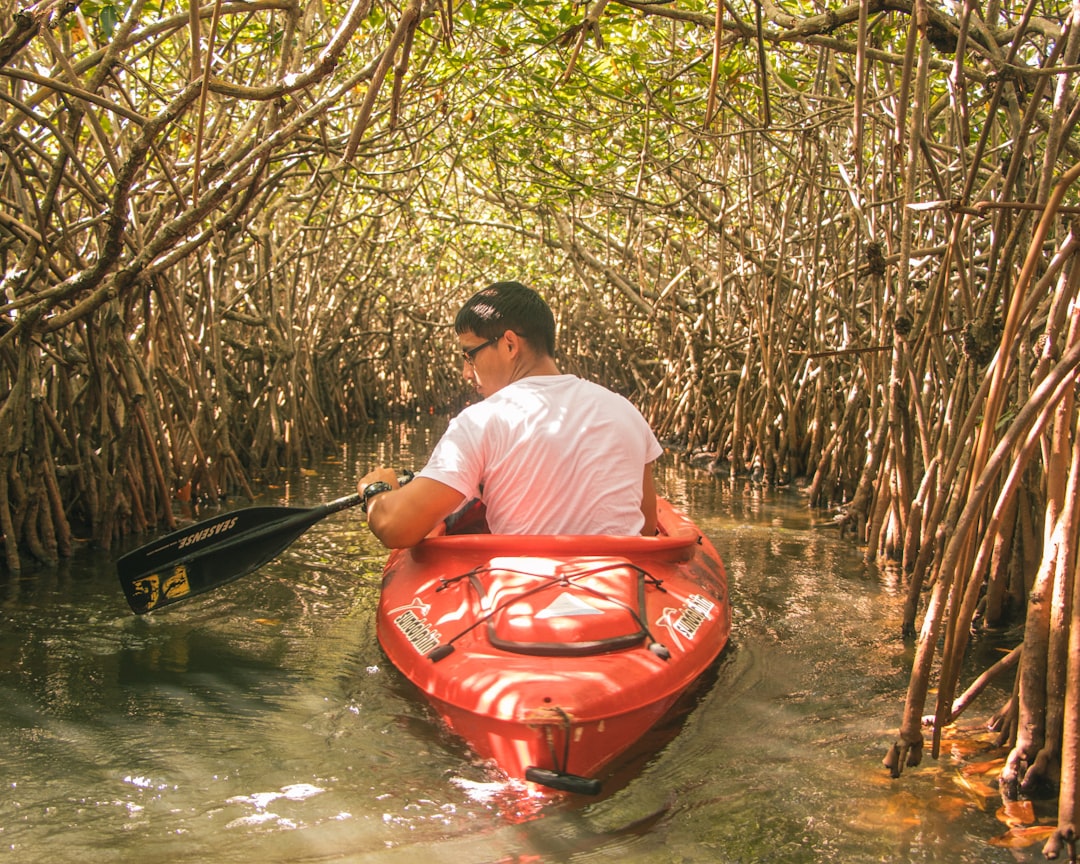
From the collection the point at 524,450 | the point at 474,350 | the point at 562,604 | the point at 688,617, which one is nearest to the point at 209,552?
the point at 474,350

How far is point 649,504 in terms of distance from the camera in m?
3.37

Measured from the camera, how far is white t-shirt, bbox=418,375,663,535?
2879 millimetres

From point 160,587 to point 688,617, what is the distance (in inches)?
72.8

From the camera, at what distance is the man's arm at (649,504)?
330 centimetres

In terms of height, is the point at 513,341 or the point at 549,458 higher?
the point at 513,341

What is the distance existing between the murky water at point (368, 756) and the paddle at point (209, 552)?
0.71ft

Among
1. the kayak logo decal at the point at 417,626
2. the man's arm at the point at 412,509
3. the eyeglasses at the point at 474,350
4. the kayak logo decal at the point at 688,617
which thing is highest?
the eyeglasses at the point at 474,350

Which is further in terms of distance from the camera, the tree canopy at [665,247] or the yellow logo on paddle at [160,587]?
the yellow logo on paddle at [160,587]

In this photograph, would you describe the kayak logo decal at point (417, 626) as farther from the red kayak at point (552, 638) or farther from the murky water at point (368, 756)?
the murky water at point (368, 756)

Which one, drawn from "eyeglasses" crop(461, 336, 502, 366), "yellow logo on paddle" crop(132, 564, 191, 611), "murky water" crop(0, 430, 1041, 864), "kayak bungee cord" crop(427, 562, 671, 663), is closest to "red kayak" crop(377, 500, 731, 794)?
"kayak bungee cord" crop(427, 562, 671, 663)

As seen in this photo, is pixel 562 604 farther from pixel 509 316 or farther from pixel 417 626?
pixel 509 316

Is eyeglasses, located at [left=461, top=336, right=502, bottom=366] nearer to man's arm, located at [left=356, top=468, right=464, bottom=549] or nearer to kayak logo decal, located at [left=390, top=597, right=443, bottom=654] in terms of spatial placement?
man's arm, located at [left=356, top=468, right=464, bottom=549]

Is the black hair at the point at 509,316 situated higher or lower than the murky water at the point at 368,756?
higher

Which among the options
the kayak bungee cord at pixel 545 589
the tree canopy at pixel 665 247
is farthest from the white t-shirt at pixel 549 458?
the tree canopy at pixel 665 247
